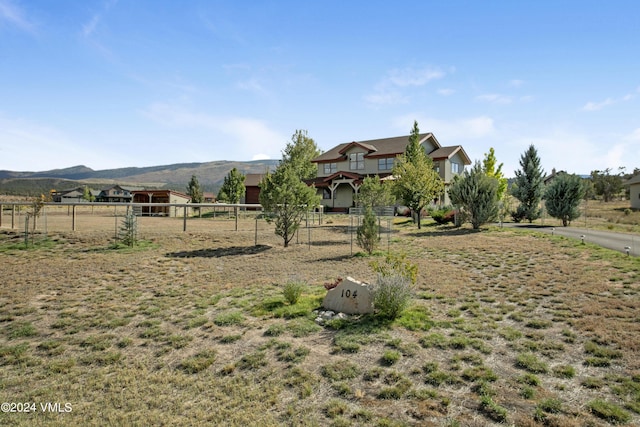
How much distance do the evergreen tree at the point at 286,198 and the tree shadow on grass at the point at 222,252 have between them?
4.87 feet

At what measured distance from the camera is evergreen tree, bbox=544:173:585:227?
2428 centimetres

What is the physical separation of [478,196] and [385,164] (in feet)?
70.6

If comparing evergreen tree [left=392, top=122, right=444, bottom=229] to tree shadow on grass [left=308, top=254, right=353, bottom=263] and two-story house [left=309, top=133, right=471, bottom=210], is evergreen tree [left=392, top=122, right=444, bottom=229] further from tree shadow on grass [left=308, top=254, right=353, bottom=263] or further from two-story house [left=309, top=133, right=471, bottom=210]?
tree shadow on grass [left=308, top=254, right=353, bottom=263]

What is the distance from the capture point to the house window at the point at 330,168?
47.1 m

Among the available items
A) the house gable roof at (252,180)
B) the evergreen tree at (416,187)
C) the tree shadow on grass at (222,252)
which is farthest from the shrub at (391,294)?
the house gable roof at (252,180)

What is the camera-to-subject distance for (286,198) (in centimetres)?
1667

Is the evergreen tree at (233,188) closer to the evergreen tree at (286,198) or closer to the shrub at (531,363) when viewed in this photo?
the evergreen tree at (286,198)

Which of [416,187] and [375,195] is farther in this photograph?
[375,195]

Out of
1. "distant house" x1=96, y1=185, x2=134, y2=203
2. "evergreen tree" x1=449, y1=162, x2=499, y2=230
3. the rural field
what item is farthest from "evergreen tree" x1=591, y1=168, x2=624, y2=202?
"distant house" x1=96, y1=185, x2=134, y2=203

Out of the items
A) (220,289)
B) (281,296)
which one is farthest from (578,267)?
(220,289)

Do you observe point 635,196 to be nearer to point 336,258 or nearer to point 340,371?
point 336,258

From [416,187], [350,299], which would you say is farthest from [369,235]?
[416,187]

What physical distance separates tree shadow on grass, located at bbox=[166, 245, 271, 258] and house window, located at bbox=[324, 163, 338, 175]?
103 feet

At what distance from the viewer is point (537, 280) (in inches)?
397
